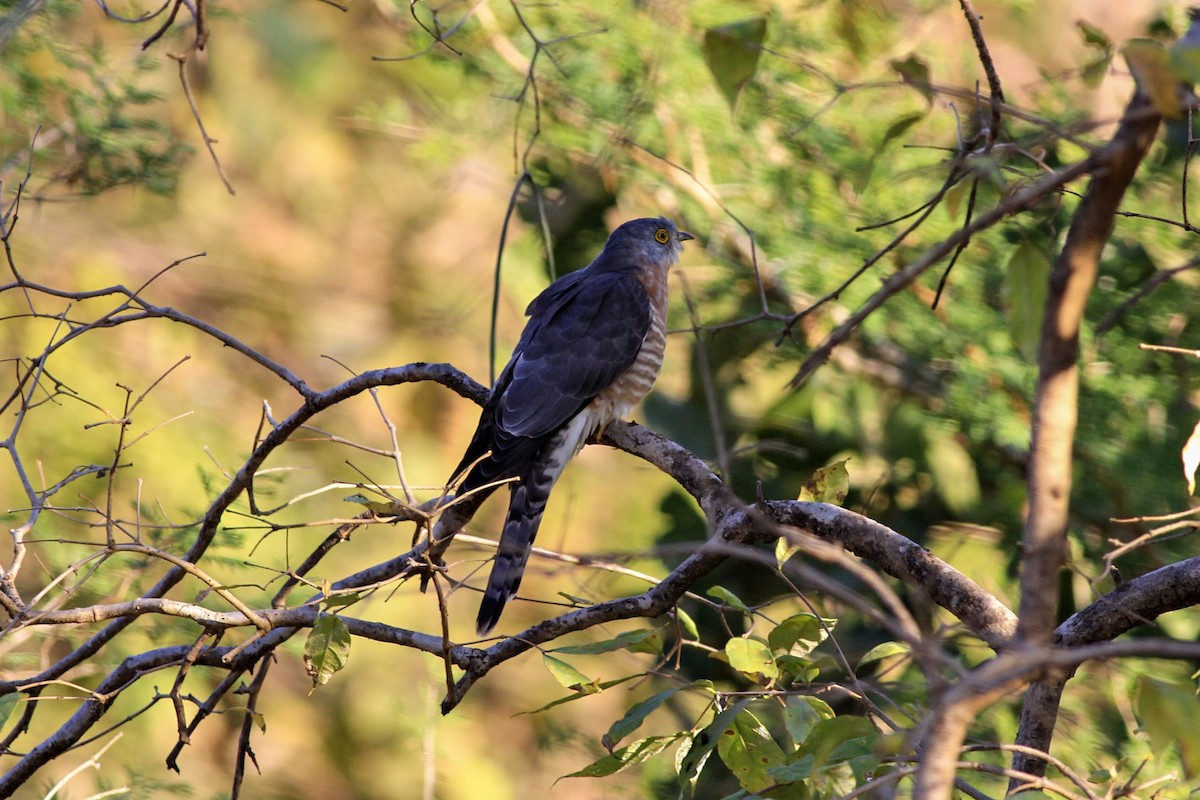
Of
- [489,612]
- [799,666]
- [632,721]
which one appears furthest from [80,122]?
[799,666]

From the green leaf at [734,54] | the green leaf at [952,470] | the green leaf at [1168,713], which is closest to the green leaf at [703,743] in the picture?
the green leaf at [1168,713]

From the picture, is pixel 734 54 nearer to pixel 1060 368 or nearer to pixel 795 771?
pixel 1060 368

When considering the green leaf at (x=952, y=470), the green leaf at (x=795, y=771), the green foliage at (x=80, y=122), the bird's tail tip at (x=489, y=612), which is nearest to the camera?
the green leaf at (x=795, y=771)

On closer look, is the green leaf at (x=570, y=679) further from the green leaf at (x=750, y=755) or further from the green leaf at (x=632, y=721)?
the green leaf at (x=750, y=755)

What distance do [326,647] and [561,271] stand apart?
394 cm

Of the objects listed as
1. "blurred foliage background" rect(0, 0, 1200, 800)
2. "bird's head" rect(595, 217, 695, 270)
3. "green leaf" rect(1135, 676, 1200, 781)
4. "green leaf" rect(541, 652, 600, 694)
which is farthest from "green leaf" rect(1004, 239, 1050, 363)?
"bird's head" rect(595, 217, 695, 270)

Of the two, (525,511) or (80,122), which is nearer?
(525,511)

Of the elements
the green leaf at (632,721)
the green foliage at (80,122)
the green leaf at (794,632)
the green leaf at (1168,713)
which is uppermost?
the green foliage at (80,122)

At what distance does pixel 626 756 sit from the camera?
1.89m

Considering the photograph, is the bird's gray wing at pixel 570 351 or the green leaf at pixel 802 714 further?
the bird's gray wing at pixel 570 351

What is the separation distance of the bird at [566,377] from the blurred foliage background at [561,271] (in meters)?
0.34

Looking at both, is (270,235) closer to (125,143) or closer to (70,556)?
(125,143)

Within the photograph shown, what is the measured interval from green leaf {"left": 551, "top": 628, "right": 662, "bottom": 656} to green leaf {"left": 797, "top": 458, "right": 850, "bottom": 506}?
43cm

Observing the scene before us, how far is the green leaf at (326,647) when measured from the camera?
1898mm
